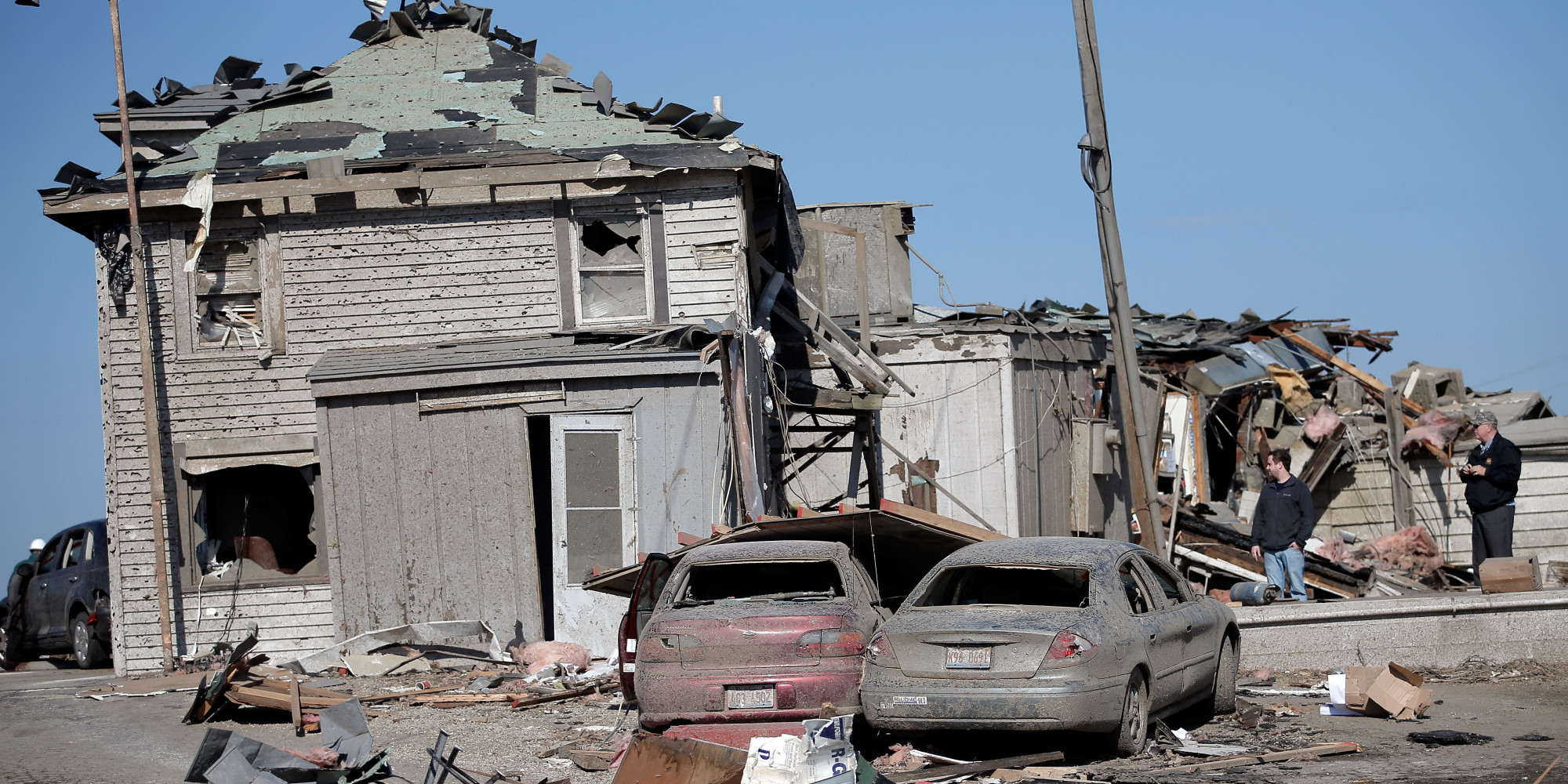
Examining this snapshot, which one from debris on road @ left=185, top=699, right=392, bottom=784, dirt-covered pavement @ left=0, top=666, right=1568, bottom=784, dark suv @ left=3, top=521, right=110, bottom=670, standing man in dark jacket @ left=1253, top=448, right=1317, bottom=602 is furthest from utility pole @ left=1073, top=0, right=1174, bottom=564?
dark suv @ left=3, top=521, right=110, bottom=670

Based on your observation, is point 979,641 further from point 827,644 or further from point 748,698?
point 748,698

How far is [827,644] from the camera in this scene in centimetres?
808

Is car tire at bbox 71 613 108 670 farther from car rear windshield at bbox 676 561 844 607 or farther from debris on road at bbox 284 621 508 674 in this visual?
car rear windshield at bbox 676 561 844 607

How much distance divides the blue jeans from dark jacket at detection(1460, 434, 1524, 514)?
5.94ft

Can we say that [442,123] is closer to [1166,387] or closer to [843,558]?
[843,558]

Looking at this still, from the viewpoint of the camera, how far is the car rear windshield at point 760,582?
8.71 meters

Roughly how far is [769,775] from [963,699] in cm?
140

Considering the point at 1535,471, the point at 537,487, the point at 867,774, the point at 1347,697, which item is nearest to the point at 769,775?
the point at 867,774

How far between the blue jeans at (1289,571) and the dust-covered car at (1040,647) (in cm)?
427

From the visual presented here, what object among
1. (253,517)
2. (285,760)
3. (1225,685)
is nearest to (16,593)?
(253,517)

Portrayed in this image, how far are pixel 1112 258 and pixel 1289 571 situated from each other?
11.9ft

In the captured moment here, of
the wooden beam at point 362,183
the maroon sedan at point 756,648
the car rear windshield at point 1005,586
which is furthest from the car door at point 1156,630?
the wooden beam at point 362,183

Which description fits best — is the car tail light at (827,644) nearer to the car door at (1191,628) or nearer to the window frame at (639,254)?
the car door at (1191,628)

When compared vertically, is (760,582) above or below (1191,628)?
above
